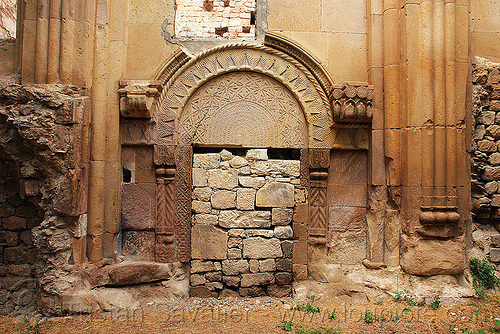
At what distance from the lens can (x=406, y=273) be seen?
4156 millimetres

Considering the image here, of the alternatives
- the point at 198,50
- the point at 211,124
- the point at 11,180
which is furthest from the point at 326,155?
the point at 11,180

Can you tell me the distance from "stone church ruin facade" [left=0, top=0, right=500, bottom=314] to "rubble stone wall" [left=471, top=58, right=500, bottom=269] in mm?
19

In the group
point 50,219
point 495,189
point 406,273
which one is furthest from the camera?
point 495,189

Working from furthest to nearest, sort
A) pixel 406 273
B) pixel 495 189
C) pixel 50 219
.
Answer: pixel 495 189, pixel 406 273, pixel 50 219

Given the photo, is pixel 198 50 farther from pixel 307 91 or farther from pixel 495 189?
pixel 495 189

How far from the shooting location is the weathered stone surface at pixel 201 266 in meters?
4.43

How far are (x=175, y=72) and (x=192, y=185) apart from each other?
1.64m

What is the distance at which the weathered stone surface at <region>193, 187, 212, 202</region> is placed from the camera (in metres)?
4.45

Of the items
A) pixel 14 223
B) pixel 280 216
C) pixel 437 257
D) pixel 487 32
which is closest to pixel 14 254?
pixel 14 223

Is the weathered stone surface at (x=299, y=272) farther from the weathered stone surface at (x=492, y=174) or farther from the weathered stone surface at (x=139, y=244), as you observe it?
the weathered stone surface at (x=492, y=174)

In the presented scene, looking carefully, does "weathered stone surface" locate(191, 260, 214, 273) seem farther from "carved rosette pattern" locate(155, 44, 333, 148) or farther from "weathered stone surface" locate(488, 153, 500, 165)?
"weathered stone surface" locate(488, 153, 500, 165)

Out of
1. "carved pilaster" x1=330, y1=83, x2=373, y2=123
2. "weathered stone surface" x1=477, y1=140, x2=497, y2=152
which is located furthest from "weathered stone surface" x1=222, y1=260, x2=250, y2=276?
"weathered stone surface" x1=477, y1=140, x2=497, y2=152

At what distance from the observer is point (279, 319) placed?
12.2ft

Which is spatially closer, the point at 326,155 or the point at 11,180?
the point at 11,180
